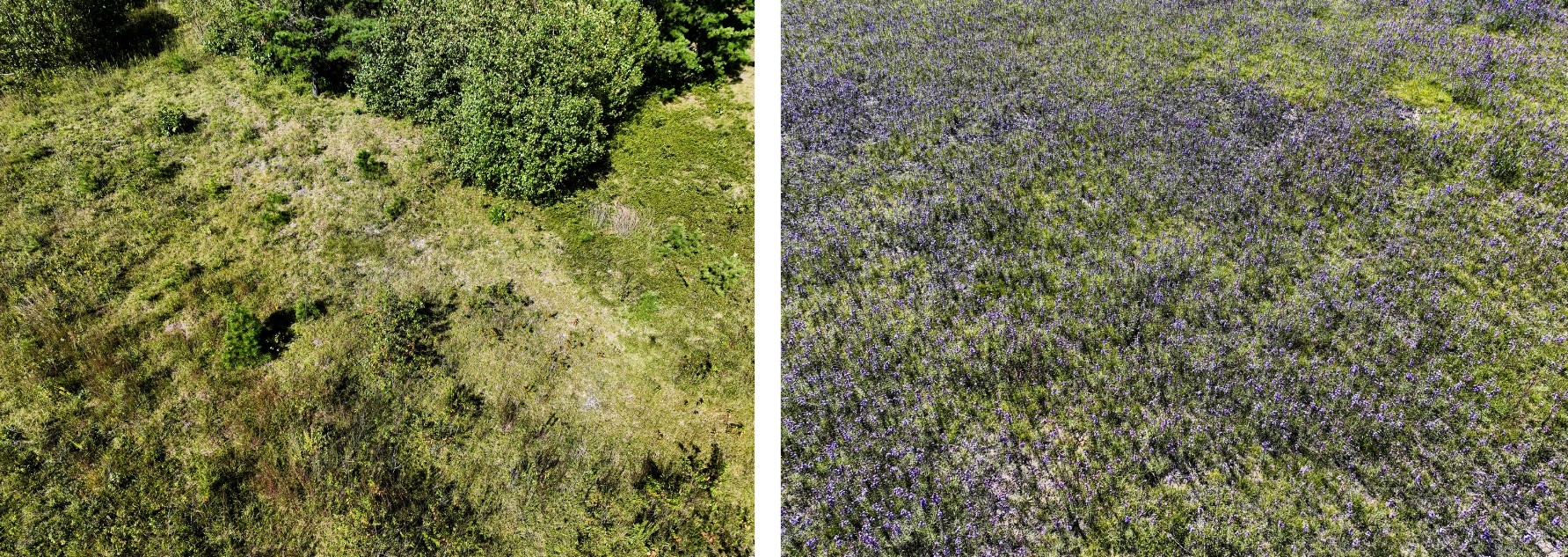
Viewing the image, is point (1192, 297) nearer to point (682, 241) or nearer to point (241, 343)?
point (682, 241)

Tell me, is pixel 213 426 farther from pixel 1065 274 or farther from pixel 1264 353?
pixel 1264 353

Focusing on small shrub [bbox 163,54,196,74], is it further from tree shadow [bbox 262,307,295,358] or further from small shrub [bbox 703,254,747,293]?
small shrub [bbox 703,254,747,293]

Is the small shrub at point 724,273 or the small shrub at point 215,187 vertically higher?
the small shrub at point 215,187

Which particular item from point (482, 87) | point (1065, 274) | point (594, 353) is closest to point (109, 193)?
point (482, 87)

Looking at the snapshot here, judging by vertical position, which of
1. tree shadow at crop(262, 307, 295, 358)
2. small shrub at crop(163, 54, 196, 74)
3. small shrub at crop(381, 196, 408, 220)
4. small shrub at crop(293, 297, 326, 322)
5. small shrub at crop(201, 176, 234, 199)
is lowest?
tree shadow at crop(262, 307, 295, 358)

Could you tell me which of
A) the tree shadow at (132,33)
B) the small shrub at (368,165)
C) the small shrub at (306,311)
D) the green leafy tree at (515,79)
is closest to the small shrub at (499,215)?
the green leafy tree at (515,79)

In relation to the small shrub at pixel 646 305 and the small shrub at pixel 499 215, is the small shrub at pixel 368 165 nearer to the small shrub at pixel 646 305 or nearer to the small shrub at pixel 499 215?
the small shrub at pixel 499 215

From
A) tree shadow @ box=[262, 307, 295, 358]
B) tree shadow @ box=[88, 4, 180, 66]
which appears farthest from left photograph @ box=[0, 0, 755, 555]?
tree shadow @ box=[88, 4, 180, 66]
